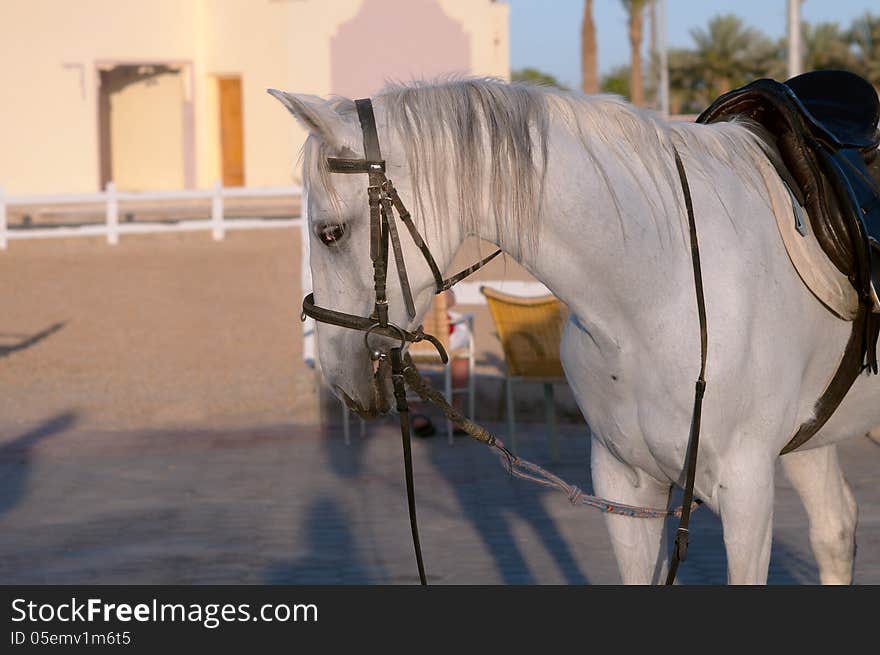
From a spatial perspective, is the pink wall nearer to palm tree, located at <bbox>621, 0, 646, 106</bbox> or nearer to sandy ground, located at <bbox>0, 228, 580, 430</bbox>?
sandy ground, located at <bbox>0, 228, 580, 430</bbox>

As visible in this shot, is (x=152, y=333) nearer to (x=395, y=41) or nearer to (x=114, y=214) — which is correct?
(x=114, y=214)

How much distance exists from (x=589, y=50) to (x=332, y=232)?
1366 inches

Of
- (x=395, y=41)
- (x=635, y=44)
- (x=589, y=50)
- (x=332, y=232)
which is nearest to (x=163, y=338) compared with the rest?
(x=332, y=232)

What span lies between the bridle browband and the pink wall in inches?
867

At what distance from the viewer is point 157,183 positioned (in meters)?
27.4

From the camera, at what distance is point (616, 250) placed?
2.94m

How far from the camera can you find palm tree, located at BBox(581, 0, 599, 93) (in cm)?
3616

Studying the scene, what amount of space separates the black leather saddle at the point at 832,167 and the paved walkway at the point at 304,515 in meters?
2.23

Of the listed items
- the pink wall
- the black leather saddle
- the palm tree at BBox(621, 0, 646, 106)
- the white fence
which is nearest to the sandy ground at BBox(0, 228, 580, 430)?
the white fence

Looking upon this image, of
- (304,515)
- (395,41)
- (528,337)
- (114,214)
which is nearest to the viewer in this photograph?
(304,515)

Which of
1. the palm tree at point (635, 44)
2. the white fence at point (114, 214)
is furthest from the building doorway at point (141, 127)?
the palm tree at point (635, 44)
